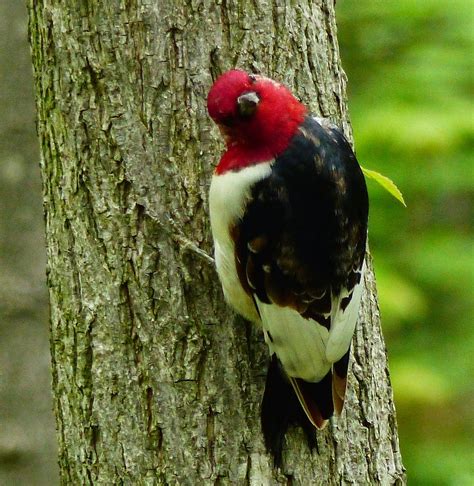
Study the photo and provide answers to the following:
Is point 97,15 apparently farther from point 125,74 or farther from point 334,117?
point 334,117

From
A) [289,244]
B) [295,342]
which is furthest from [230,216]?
[295,342]

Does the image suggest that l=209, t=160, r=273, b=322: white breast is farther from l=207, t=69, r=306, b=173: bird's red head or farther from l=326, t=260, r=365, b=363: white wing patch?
l=326, t=260, r=365, b=363: white wing patch

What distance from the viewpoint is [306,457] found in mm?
3055

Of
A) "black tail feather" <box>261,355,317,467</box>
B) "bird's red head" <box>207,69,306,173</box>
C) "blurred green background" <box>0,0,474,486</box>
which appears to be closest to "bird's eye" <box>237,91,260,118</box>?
"bird's red head" <box>207,69,306,173</box>

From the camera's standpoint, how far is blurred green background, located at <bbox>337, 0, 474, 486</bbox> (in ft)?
18.2

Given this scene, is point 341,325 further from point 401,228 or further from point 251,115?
point 401,228

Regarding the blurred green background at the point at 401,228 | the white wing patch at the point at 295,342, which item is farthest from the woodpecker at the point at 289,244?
the blurred green background at the point at 401,228

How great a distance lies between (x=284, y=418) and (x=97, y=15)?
4.81 feet

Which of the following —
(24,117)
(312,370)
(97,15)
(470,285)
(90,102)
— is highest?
(24,117)

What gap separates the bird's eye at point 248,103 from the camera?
282 cm

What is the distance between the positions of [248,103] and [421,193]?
10.8ft

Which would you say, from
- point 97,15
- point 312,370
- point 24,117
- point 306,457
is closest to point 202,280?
point 312,370

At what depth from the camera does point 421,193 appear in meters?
5.91

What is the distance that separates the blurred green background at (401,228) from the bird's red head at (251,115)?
7.85 ft
